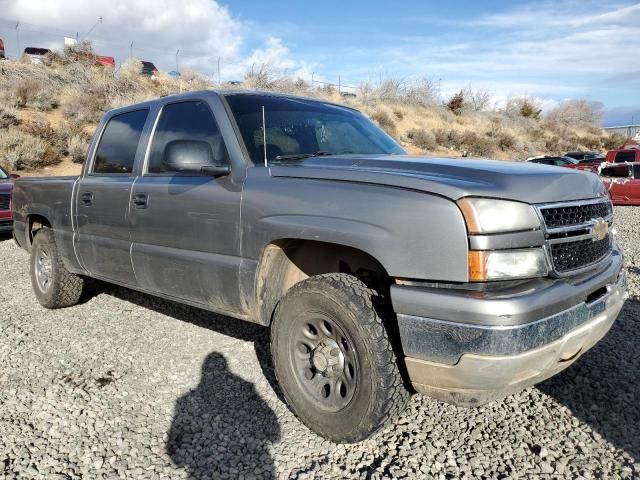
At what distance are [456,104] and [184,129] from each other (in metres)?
43.4

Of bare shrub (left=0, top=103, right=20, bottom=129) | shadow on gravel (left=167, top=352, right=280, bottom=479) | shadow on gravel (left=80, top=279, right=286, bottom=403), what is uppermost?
bare shrub (left=0, top=103, right=20, bottom=129)

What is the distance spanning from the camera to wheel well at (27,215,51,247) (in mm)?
5367

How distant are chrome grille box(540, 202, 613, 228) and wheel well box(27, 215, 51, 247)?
4784 millimetres

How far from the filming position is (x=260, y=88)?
10.5 m

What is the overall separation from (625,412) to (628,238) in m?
7.31

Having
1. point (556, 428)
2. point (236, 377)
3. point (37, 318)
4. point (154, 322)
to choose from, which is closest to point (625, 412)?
point (556, 428)

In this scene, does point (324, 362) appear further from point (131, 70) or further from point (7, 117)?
point (131, 70)

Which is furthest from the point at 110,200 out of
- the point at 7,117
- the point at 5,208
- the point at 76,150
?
the point at 7,117

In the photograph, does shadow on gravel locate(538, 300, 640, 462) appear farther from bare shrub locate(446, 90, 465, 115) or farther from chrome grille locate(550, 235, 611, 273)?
bare shrub locate(446, 90, 465, 115)

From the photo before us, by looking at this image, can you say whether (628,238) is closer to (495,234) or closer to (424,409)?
(424,409)

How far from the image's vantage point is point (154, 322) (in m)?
4.85

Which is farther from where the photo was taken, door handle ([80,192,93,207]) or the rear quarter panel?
the rear quarter panel

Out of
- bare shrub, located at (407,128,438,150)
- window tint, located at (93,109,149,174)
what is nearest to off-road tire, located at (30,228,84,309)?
window tint, located at (93,109,149,174)

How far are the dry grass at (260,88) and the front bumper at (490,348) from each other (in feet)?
28.0
